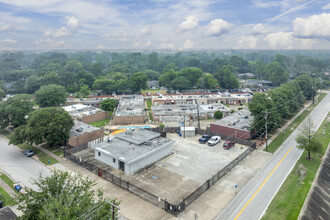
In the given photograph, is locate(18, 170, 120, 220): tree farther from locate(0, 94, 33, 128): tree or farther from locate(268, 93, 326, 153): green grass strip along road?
locate(0, 94, 33, 128): tree

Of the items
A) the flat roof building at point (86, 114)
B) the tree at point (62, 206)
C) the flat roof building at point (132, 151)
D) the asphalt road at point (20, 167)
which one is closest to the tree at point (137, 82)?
the flat roof building at point (86, 114)

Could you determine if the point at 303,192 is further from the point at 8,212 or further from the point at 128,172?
the point at 8,212

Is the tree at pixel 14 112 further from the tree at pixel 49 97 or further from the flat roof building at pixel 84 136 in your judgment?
the tree at pixel 49 97

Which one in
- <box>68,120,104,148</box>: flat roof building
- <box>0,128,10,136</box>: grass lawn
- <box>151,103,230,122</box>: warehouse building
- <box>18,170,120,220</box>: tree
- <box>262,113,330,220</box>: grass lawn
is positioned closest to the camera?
<box>18,170,120,220</box>: tree

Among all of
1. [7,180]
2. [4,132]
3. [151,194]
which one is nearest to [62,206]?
[151,194]

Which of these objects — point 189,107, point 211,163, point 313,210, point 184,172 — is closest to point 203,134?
point 211,163

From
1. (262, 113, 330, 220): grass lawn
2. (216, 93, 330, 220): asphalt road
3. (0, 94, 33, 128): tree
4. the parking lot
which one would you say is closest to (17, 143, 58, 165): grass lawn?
the parking lot
